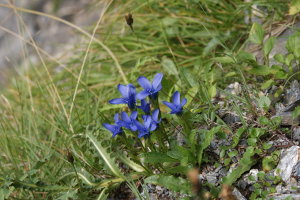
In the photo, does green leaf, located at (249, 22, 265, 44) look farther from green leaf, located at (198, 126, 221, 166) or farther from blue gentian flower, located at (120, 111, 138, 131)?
blue gentian flower, located at (120, 111, 138, 131)

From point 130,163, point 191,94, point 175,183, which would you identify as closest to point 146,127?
point 175,183

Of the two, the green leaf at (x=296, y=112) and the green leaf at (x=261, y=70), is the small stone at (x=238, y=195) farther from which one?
the green leaf at (x=261, y=70)

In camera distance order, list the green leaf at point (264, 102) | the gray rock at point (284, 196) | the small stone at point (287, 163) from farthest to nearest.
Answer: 1. the green leaf at point (264, 102)
2. the small stone at point (287, 163)
3. the gray rock at point (284, 196)

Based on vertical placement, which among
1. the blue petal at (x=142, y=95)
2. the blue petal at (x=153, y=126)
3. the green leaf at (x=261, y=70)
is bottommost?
the green leaf at (x=261, y=70)

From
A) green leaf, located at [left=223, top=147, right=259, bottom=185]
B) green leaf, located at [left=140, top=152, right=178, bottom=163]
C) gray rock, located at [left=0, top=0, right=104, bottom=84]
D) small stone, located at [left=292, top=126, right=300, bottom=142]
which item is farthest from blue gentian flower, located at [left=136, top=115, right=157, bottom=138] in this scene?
gray rock, located at [left=0, top=0, right=104, bottom=84]

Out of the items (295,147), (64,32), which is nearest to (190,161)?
(295,147)

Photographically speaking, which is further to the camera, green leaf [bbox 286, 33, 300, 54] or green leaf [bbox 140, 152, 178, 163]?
green leaf [bbox 286, 33, 300, 54]

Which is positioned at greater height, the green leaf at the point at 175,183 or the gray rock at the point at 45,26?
the green leaf at the point at 175,183

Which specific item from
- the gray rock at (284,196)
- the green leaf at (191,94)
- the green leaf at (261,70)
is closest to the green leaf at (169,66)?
the green leaf at (191,94)

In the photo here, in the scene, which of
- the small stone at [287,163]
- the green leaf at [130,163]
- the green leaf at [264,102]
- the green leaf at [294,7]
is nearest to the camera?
the small stone at [287,163]
